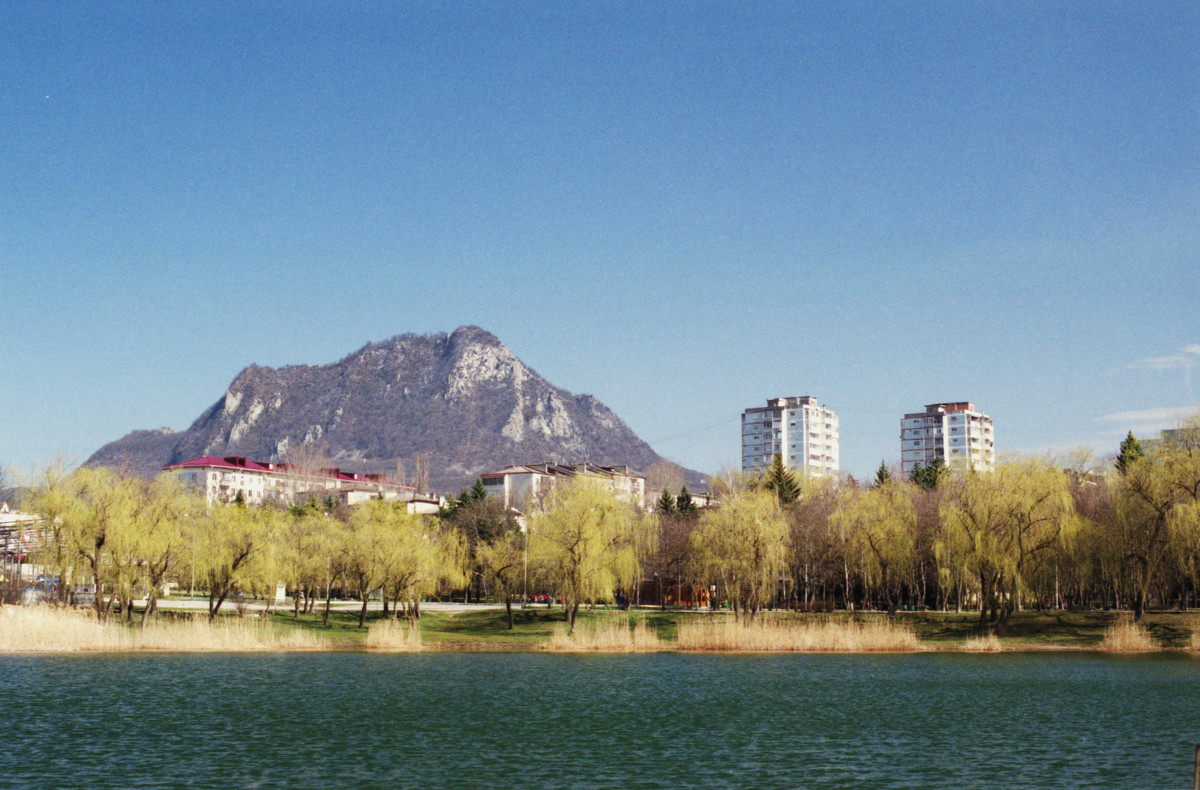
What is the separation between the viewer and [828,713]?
30.1 metres

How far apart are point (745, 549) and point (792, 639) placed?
7151mm

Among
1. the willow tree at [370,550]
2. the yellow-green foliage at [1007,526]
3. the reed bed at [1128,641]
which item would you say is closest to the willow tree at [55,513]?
the willow tree at [370,550]

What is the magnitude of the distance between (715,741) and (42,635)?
103 ft

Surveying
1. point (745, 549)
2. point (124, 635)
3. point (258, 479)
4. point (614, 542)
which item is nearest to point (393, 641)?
point (124, 635)

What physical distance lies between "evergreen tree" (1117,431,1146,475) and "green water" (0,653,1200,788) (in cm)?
2121

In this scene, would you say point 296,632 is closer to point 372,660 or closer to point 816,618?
point 372,660

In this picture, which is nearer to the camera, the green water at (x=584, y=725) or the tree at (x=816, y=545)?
the green water at (x=584, y=725)

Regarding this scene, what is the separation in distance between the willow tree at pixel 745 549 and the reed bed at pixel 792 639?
4243mm

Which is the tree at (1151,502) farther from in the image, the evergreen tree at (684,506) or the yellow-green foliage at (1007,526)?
the evergreen tree at (684,506)

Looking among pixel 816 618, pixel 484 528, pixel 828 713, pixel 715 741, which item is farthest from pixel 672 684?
pixel 484 528

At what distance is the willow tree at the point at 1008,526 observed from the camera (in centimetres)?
5416

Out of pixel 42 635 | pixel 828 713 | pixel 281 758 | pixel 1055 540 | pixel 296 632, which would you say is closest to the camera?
pixel 281 758

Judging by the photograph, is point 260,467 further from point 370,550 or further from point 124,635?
point 124,635

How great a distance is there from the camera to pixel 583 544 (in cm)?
5719
